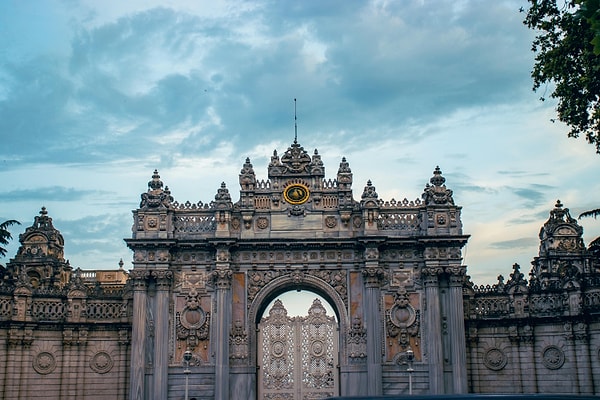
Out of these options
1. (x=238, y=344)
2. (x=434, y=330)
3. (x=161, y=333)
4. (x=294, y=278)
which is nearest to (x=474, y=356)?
(x=434, y=330)

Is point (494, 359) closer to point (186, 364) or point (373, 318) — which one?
point (373, 318)

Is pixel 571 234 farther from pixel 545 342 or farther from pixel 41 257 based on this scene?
pixel 41 257

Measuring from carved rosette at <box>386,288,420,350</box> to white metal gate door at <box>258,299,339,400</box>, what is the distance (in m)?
2.79

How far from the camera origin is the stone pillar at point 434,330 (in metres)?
35.9

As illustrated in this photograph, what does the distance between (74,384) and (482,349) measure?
18.8 metres

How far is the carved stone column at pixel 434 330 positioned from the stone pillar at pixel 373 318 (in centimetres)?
210

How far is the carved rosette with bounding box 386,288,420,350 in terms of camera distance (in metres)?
36.8

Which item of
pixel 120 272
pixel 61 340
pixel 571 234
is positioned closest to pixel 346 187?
pixel 61 340

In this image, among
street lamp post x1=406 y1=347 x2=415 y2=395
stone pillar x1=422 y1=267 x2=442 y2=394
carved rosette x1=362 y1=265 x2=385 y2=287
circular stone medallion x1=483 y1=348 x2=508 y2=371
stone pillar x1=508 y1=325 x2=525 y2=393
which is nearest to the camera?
street lamp post x1=406 y1=347 x2=415 y2=395

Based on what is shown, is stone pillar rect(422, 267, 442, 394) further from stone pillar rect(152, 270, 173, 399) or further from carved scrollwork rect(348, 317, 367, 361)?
stone pillar rect(152, 270, 173, 399)

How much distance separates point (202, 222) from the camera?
1515 inches

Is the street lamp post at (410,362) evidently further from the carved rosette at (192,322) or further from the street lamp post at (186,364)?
the street lamp post at (186,364)

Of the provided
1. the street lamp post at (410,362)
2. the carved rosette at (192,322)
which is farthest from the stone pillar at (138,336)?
the street lamp post at (410,362)

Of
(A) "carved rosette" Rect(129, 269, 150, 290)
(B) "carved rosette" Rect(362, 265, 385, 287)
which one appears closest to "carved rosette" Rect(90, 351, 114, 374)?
(A) "carved rosette" Rect(129, 269, 150, 290)
